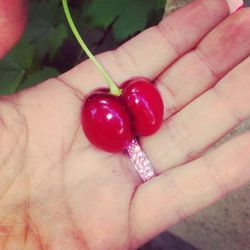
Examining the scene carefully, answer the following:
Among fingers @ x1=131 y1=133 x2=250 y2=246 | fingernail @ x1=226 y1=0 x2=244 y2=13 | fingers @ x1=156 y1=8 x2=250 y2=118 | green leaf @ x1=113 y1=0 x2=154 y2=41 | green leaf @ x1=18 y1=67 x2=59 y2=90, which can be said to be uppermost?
green leaf @ x1=113 y1=0 x2=154 y2=41

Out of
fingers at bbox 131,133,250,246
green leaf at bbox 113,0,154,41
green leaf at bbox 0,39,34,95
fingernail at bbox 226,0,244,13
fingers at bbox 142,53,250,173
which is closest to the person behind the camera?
fingers at bbox 131,133,250,246

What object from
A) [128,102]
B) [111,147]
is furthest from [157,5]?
[111,147]

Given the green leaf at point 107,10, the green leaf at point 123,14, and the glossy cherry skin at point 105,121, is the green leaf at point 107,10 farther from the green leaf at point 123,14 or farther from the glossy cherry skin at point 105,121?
the glossy cherry skin at point 105,121

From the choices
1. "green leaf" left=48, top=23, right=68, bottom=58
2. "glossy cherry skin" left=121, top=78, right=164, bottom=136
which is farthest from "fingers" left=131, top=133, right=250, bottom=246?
"green leaf" left=48, top=23, right=68, bottom=58

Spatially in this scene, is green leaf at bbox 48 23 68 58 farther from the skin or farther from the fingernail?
the fingernail

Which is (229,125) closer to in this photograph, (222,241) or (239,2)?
(239,2)

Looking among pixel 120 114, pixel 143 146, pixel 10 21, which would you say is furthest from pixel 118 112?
pixel 10 21

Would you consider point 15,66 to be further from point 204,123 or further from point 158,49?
point 204,123
